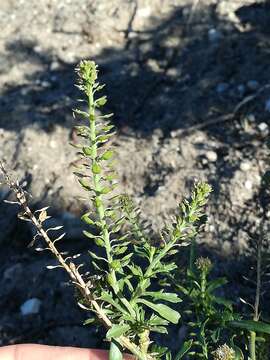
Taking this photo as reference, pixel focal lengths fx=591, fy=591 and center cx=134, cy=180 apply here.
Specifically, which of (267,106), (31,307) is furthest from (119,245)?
(267,106)

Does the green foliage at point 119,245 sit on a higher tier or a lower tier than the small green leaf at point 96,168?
lower

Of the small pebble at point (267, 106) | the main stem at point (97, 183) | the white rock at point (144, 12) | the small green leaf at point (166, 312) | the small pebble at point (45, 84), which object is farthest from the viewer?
the white rock at point (144, 12)

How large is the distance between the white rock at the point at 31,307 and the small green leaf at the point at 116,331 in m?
1.79

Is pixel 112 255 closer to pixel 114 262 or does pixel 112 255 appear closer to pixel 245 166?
pixel 114 262

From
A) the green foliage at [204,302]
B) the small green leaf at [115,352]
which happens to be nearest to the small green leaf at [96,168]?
the small green leaf at [115,352]

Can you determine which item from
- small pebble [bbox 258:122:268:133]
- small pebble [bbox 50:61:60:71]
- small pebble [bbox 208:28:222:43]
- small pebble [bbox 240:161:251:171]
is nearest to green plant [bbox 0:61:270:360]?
small pebble [bbox 240:161:251:171]

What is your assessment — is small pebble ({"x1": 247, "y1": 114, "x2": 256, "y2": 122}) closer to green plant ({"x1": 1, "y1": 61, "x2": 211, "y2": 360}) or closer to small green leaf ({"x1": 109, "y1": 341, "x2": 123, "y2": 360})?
green plant ({"x1": 1, "y1": 61, "x2": 211, "y2": 360})

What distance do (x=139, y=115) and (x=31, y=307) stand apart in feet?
5.22

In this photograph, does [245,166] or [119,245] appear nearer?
[119,245]

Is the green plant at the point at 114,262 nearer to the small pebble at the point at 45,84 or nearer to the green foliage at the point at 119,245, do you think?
the green foliage at the point at 119,245

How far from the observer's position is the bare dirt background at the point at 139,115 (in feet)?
11.0

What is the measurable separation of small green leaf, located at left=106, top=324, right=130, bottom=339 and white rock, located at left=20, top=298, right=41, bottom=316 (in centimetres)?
179

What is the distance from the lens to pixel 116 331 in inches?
62.7

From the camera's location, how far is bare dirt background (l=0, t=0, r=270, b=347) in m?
3.35
